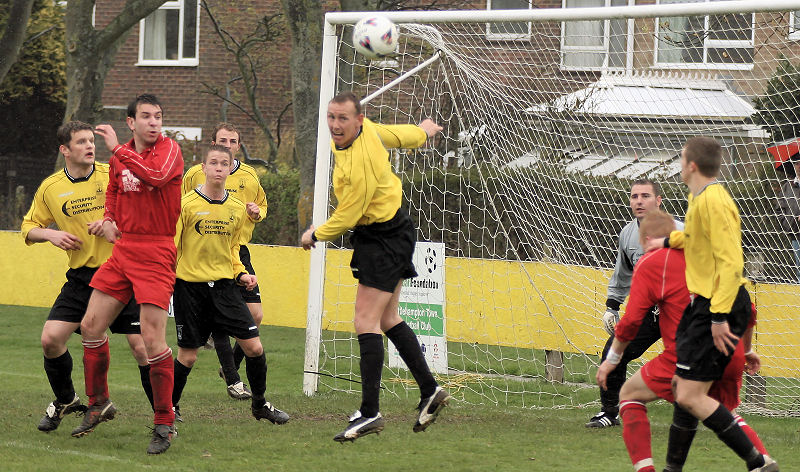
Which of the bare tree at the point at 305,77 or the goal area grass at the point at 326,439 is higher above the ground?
the bare tree at the point at 305,77

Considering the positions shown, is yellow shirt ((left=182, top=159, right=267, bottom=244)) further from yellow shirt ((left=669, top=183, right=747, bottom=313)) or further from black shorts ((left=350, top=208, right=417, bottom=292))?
yellow shirt ((left=669, top=183, right=747, bottom=313))

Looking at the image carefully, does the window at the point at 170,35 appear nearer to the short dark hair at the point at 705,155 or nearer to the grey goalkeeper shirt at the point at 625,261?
the grey goalkeeper shirt at the point at 625,261

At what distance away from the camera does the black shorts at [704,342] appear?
5172 mm

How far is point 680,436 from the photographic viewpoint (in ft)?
17.7

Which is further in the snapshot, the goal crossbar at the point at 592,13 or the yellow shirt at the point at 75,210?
the goal crossbar at the point at 592,13

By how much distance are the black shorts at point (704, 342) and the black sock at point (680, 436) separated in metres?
0.28

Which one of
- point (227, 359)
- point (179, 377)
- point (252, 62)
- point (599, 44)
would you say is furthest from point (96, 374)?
point (252, 62)

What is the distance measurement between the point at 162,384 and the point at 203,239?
119 centimetres

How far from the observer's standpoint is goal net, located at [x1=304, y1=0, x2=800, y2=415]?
27.8ft

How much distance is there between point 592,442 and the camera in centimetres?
702

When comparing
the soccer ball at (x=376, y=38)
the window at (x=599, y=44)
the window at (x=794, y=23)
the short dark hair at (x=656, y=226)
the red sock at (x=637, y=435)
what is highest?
the window at (x=794, y=23)

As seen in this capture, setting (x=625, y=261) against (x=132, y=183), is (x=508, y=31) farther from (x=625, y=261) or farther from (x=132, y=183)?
(x=132, y=183)

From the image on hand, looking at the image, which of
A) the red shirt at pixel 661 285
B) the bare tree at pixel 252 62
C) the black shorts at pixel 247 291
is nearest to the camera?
the red shirt at pixel 661 285

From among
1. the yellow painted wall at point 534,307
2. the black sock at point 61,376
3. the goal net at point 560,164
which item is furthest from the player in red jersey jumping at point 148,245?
the yellow painted wall at point 534,307
